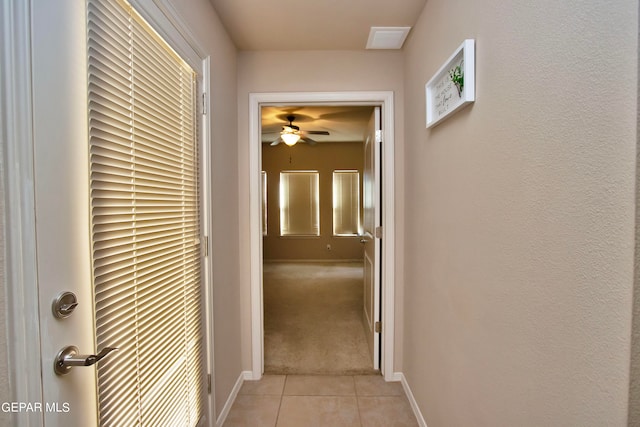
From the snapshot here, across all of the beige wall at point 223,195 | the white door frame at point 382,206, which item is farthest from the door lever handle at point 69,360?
the white door frame at point 382,206

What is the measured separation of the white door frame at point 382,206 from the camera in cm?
235

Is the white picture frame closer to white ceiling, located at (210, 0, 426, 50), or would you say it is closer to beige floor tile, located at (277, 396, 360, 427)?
white ceiling, located at (210, 0, 426, 50)

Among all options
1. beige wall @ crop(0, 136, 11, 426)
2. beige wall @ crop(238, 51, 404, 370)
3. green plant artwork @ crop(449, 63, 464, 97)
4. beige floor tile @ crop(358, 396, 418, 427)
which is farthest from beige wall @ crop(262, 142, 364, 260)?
beige wall @ crop(0, 136, 11, 426)

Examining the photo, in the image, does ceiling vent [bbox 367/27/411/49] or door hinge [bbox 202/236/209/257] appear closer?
door hinge [bbox 202/236/209/257]

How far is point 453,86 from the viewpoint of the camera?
1.35 meters

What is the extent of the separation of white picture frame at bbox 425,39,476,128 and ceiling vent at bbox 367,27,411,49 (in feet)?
2.14

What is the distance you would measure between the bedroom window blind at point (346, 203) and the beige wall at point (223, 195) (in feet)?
15.3

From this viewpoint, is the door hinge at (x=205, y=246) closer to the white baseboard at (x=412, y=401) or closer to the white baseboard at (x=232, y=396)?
the white baseboard at (x=232, y=396)

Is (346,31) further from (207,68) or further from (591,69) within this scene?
(591,69)

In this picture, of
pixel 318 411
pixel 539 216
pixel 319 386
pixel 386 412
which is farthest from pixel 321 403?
pixel 539 216

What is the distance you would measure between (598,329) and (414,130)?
1592mm

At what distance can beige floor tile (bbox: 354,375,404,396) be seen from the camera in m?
2.23

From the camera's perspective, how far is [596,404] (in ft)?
2.15

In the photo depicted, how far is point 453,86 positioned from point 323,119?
3.55m
